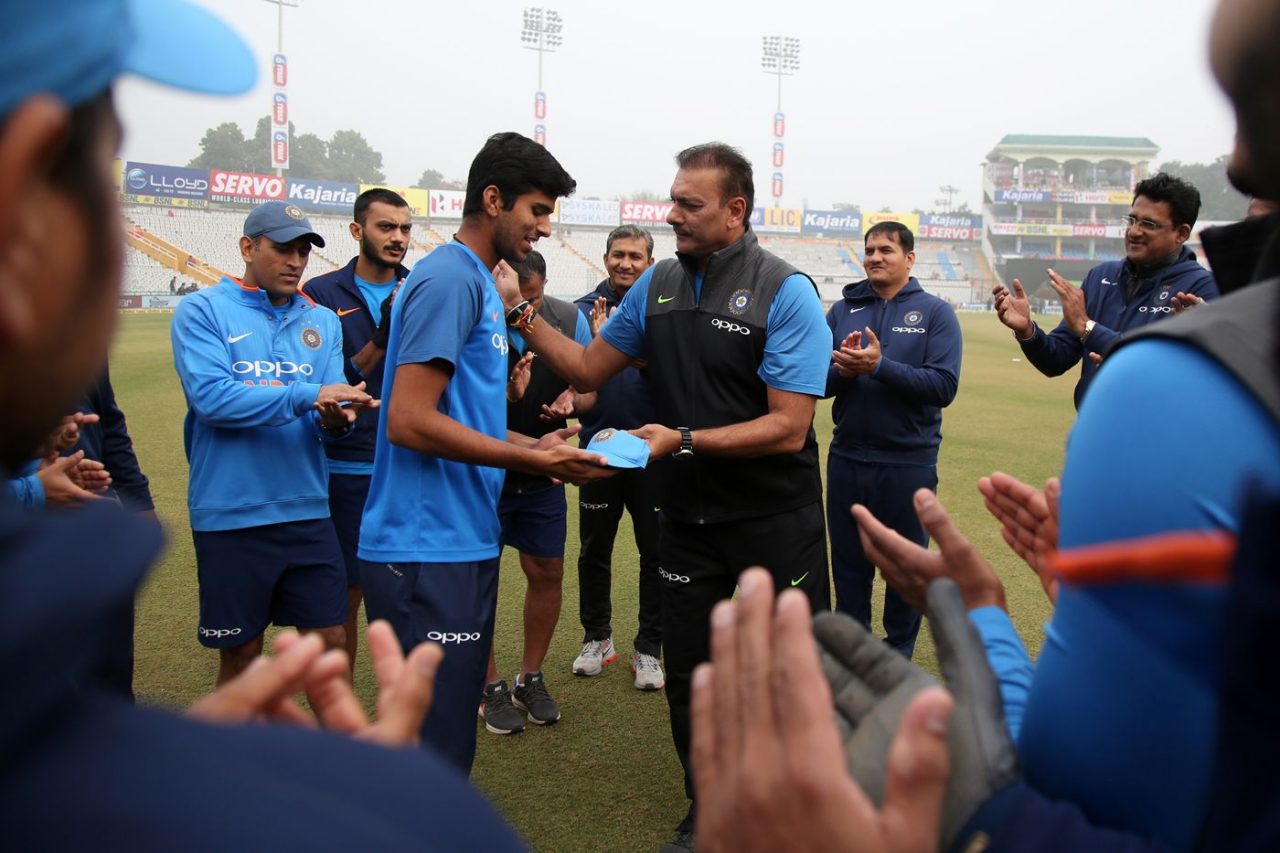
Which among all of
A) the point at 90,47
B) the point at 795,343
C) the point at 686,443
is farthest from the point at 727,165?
the point at 90,47

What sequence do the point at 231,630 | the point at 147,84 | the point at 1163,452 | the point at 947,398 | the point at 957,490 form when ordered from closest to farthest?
the point at 147,84 < the point at 1163,452 < the point at 231,630 < the point at 947,398 < the point at 957,490

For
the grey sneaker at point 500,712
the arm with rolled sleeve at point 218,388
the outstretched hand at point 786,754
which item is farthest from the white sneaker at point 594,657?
the outstretched hand at point 786,754

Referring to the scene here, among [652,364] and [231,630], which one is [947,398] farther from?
[231,630]

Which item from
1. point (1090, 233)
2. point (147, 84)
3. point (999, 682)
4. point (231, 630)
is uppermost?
point (1090, 233)

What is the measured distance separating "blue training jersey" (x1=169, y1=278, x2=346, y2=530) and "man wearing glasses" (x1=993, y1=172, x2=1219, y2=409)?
4.06 metres

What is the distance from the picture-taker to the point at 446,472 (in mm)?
3242

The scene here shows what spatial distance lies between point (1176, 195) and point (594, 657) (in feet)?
14.0

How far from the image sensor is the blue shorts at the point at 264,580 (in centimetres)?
414

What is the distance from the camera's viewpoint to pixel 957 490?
9961 millimetres

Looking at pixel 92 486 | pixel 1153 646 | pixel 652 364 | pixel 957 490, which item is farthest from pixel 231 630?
pixel 957 490

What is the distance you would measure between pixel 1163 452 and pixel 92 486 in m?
4.11

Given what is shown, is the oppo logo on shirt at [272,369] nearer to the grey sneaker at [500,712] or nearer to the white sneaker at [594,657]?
the grey sneaker at [500,712]

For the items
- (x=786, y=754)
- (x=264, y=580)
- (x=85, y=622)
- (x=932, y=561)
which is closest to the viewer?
(x=85, y=622)

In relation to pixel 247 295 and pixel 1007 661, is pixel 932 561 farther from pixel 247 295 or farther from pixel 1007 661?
pixel 247 295
